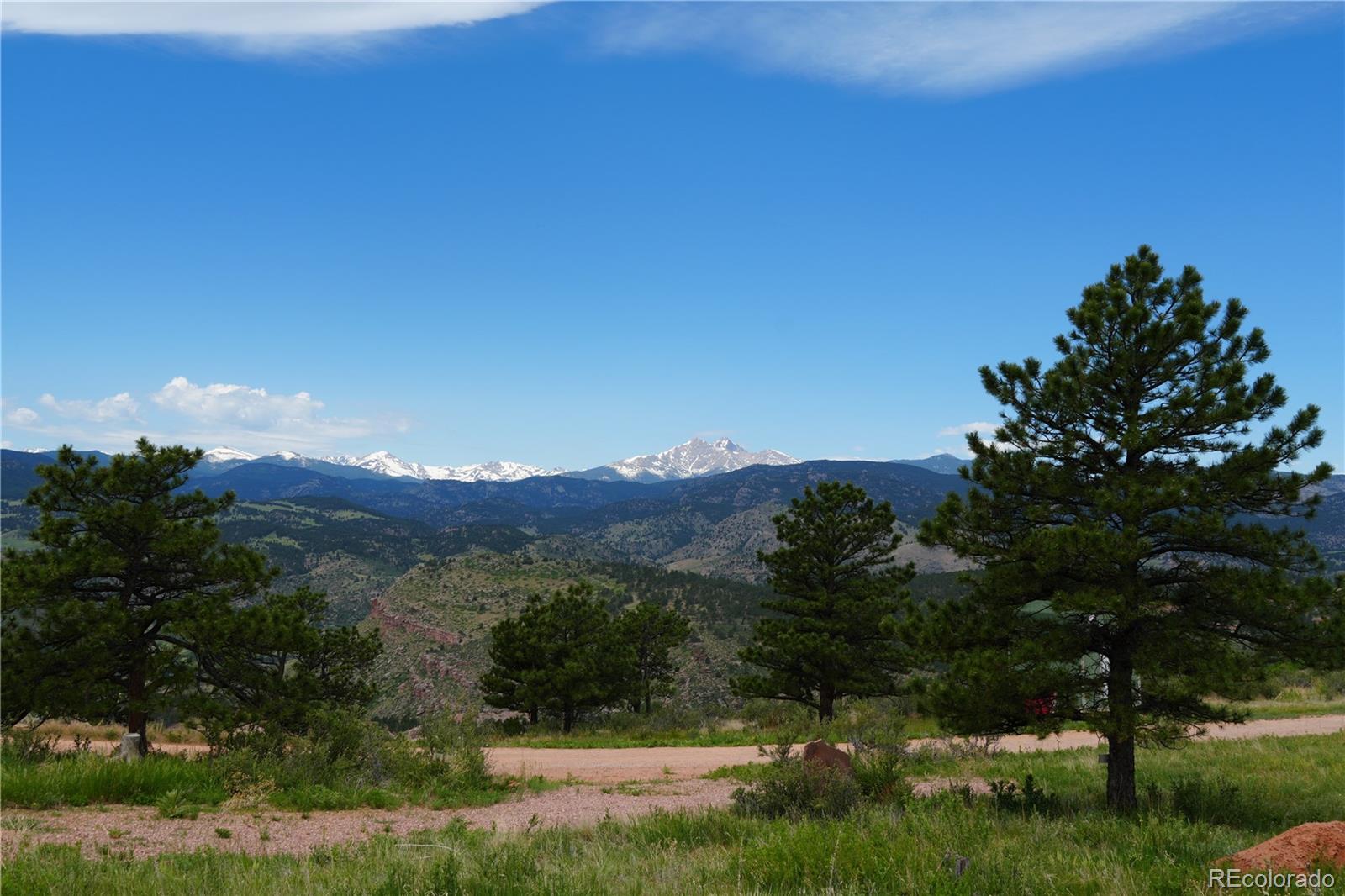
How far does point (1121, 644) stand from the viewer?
1120 cm

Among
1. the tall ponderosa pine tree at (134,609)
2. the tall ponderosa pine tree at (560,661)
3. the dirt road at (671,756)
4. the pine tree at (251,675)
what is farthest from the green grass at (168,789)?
the tall ponderosa pine tree at (560,661)

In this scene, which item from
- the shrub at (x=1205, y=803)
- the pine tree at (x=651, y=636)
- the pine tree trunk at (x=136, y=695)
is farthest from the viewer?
the pine tree at (x=651, y=636)

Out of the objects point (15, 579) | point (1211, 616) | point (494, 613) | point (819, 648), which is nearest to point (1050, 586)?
point (1211, 616)

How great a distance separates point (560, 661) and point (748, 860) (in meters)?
29.1

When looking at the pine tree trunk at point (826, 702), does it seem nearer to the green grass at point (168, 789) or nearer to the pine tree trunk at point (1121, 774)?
the green grass at point (168, 789)

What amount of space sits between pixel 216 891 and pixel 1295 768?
18476mm

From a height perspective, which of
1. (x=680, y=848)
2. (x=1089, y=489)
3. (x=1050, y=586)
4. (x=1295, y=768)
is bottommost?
(x=1295, y=768)

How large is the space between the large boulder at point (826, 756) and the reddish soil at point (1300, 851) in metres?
6.00

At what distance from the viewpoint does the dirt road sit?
18.2m

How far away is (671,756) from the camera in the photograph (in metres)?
21.5

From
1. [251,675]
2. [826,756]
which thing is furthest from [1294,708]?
[251,675]

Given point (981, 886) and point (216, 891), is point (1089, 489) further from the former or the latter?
point (216, 891)

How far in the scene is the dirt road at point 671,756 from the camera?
18.2 m

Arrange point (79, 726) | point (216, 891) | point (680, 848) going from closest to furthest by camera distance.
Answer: point (216, 891)
point (680, 848)
point (79, 726)
